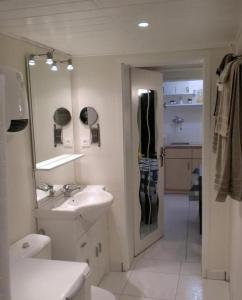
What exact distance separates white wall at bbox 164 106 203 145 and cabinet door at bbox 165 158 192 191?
61 centimetres

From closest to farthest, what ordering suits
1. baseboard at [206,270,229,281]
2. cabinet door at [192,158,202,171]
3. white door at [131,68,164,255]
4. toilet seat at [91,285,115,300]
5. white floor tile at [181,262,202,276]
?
toilet seat at [91,285,115,300] → baseboard at [206,270,229,281] → white floor tile at [181,262,202,276] → white door at [131,68,164,255] → cabinet door at [192,158,202,171]

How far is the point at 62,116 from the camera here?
3.18 metres

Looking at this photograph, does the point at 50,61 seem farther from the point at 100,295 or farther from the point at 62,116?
the point at 100,295

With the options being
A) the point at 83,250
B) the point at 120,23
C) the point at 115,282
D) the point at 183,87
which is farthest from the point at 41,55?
the point at 183,87

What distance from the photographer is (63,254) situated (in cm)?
259

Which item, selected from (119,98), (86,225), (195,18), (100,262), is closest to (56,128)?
(119,98)

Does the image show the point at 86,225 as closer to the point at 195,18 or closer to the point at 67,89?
the point at 67,89

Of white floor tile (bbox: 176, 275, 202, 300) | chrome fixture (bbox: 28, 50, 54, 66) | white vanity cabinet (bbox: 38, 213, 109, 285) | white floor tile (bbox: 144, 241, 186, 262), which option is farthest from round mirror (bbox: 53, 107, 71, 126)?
white floor tile (bbox: 176, 275, 202, 300)

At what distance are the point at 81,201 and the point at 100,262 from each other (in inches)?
26.6

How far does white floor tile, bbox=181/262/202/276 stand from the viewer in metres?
3.31

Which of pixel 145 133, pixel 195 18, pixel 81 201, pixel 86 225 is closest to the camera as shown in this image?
pixel 195 18

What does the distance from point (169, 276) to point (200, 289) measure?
→ 0.35m

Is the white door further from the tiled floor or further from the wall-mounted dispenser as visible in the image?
the wall-mounted dispenser

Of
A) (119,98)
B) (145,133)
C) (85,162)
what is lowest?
(85,162)
